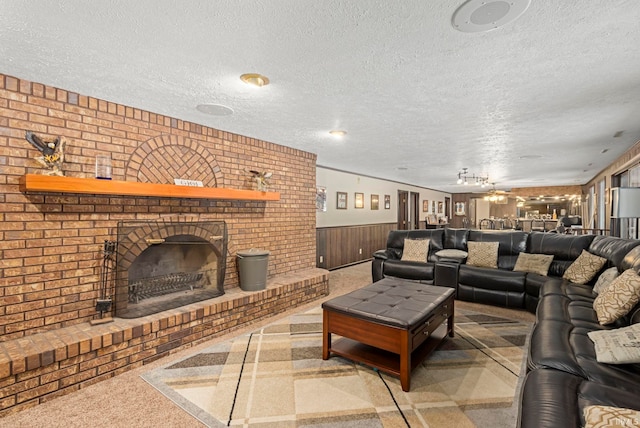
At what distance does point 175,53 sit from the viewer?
1908 mm

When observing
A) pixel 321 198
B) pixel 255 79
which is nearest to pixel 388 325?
pixel 255 79

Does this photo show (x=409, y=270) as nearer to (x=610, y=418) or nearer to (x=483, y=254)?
(x=483, y=254)

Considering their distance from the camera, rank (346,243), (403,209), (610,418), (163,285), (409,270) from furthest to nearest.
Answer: (403,209) < (346,243) < (409,270) < (163,285) < (610,418)

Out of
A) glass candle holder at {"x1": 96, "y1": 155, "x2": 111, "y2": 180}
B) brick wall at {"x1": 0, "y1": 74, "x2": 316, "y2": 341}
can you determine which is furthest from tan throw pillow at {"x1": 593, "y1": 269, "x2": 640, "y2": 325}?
glass candle holder at {"x1": 96, "y1": 155, "x2": 111, "y2": 180}

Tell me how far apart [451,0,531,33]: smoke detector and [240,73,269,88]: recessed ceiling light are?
1.28 metres

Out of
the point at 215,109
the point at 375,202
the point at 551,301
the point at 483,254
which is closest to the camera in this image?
the point at 551,301

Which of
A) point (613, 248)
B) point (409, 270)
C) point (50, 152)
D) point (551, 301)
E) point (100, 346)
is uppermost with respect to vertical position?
point (50, 152)

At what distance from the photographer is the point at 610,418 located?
104cm

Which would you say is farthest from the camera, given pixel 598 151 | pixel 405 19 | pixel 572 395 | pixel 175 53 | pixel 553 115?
pixel 598 151

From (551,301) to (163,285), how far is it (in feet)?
12.4

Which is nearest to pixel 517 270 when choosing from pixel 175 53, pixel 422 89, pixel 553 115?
pixel 553 115

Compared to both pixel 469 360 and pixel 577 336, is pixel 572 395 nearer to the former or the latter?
pixel 577 336

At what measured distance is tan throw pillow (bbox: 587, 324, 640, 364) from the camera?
152cm

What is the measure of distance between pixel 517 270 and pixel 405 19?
12.7 ft
